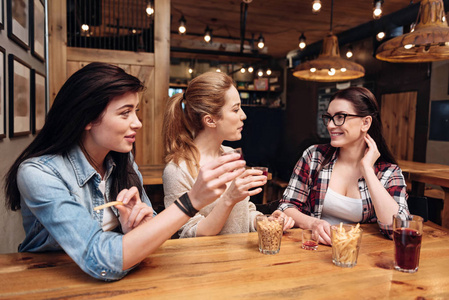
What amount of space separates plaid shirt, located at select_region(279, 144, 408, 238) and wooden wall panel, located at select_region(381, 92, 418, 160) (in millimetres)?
3561

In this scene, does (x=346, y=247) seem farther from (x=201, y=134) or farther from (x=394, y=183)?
(x=201, y=134)

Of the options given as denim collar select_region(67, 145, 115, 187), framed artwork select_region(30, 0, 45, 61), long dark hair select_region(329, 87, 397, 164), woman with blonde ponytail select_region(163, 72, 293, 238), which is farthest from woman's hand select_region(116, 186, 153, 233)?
framed artwork select_region(30, 0, 45, 61)

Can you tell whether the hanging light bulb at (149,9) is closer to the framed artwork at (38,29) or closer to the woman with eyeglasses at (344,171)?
the framed artwork at (38,29)

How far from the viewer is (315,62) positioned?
10.7 ft

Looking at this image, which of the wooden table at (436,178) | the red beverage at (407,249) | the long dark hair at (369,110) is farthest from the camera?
the wooden table at (436,178)

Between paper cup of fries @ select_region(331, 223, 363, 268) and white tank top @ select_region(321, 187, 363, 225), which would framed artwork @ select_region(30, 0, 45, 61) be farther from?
paper cup of fries @ select_region(331, 223, 363, 268)

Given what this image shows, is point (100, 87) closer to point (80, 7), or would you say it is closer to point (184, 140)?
point (184, 140)

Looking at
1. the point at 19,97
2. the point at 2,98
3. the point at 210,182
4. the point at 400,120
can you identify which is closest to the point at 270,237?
the point at 210,182

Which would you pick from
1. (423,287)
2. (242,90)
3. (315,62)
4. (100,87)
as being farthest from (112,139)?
(242,90)

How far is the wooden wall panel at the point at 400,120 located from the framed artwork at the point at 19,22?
4.62m

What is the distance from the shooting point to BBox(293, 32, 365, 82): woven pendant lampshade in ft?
10.4

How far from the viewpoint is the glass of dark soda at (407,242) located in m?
1.11

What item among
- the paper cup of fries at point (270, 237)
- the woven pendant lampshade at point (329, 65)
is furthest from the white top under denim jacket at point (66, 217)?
the woven pendant lampshade at point (329, 65)

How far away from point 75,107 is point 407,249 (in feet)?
3.84
